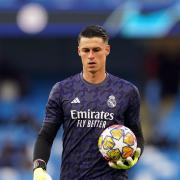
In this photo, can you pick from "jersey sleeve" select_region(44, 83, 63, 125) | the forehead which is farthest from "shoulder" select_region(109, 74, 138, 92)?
"jersey sleeve" select_region(44, 83, 63, 125)

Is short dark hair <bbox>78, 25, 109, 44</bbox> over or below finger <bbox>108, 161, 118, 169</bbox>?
over

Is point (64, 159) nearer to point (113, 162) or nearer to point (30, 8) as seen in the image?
point (113, 162)

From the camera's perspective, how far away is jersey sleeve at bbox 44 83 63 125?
6.40 metres

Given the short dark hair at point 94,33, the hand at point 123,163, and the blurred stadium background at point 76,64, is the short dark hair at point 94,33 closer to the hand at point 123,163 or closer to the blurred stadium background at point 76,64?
the hand at point 123,163

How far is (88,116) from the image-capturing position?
6363 millimetres

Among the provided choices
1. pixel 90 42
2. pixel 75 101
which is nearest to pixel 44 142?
pixel 75 101

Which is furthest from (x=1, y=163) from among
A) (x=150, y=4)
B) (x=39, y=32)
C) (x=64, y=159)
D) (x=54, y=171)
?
(x=64, y=159)

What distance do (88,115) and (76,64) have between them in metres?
13.9

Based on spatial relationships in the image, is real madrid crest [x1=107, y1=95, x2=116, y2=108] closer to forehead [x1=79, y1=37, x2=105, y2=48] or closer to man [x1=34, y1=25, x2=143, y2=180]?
man [x1=34, y1=25, x2=143, y2=180]

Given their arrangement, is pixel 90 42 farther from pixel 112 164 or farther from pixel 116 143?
pixel 112 164

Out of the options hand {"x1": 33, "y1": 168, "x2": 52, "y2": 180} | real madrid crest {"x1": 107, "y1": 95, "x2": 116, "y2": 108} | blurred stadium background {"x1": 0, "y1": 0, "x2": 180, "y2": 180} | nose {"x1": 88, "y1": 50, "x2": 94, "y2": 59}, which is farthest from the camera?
blurred stadium background {"x1": 0, "y1": 0, "x2": 180, "y2": 180}

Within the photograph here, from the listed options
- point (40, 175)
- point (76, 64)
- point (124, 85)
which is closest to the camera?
point (40, 175)

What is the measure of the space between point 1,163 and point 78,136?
33.0ft

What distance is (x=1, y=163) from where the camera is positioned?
16.2m
